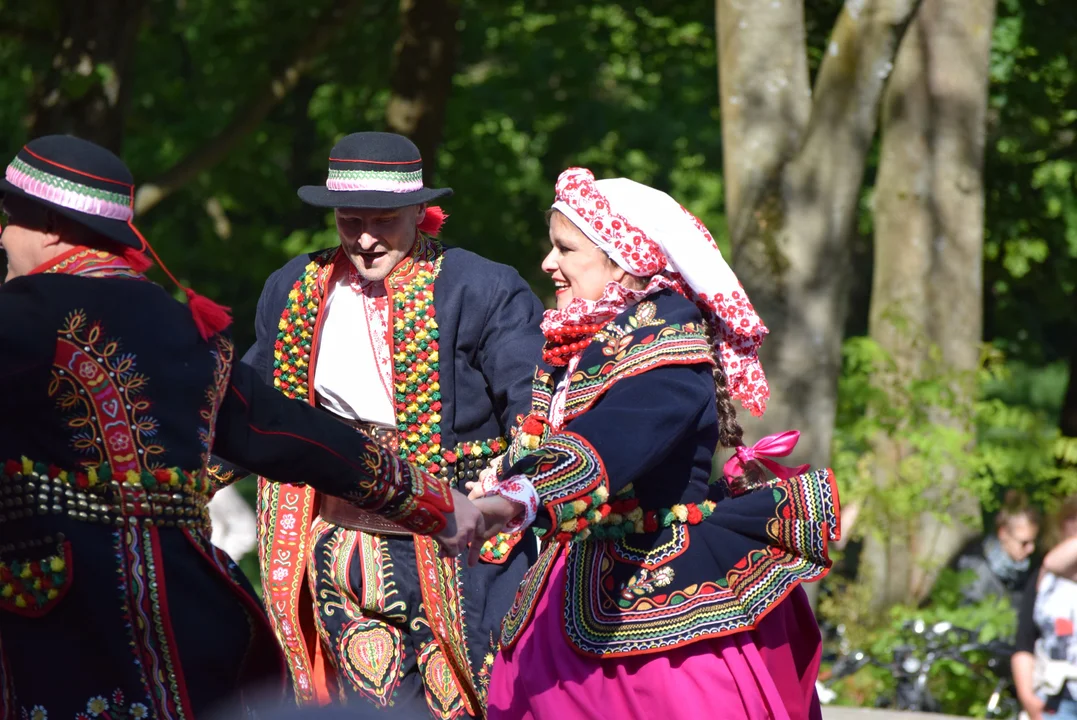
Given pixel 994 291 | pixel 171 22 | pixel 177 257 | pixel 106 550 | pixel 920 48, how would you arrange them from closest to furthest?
pixel 106 550, pixel 920 48, pixel 171 22, pixel 994 291, pixel 177 257

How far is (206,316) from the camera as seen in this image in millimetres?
3578

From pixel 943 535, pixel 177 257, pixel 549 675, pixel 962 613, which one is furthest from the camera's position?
pixel 177 257

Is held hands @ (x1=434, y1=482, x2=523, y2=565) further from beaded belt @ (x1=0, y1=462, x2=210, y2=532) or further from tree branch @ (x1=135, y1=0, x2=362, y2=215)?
tree branch @ (x1=135, y1=0, x2=362, y2=215)

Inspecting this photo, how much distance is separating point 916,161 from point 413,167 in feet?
22.4

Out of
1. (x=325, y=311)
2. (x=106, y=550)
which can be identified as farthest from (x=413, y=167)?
(x=106, y=550)

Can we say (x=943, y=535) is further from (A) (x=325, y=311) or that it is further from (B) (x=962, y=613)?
(A) (x=325, y=311)

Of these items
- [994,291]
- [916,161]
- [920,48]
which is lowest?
[994,291]

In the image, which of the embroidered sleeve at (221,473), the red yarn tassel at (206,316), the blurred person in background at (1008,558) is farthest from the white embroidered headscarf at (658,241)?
the blurred person in background at (1008,558)

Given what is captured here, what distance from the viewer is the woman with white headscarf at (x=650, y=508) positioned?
3988 mm

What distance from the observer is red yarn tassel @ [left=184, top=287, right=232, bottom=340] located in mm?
3535

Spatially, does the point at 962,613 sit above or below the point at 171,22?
below

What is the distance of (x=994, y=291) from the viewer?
53.6ft

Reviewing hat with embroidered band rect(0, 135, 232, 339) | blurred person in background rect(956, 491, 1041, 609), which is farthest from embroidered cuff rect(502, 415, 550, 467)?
blurred person in background rect(956, 491, 1041, 609)

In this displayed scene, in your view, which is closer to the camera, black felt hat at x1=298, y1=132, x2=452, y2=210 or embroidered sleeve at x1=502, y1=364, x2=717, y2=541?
embroidered sleeve at x1=502, y1=364, x2=717, y2=541
